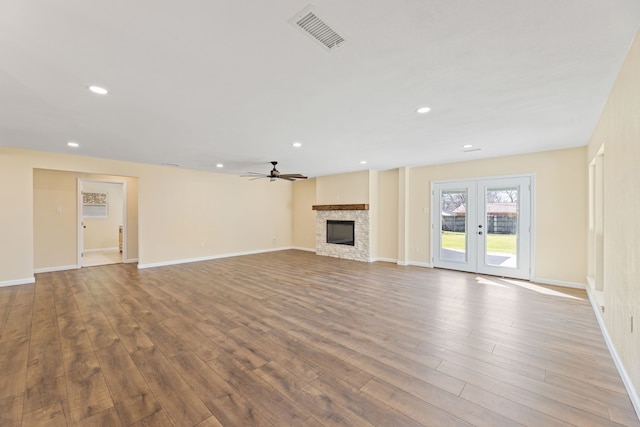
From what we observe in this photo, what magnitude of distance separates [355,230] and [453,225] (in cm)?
261

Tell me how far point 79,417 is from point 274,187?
8057 mm

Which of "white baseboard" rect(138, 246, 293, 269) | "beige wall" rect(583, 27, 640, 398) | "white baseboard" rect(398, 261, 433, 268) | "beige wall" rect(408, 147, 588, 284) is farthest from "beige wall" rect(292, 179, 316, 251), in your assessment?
"beige wall" rect(583, 27, 640, 398)

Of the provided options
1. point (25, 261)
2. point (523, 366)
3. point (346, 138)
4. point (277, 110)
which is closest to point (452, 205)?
point (346, 138)

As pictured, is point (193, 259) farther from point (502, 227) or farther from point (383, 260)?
point (502, 227)

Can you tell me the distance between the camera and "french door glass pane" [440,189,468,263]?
239 inches

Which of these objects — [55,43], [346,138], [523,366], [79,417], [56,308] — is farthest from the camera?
[346,138]

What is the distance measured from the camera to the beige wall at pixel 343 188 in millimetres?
7645

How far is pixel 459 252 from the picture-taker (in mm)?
6160

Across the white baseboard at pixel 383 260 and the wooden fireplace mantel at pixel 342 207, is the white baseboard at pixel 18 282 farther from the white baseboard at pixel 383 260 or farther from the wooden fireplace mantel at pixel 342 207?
the white baseboard at pixel 383 260

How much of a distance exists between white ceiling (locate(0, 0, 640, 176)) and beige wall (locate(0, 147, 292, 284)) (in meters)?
1.58

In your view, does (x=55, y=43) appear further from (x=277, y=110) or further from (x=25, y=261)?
(x=25, y=261)

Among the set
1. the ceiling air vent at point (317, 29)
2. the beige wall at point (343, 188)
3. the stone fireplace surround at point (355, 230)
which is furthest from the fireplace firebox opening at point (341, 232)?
the ceiling air vent at point (317, 29)

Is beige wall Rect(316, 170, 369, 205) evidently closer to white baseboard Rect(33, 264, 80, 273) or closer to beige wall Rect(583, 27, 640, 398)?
beige wall Rect(583, 27, 640, 398)

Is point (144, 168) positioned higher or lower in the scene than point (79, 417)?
higher
